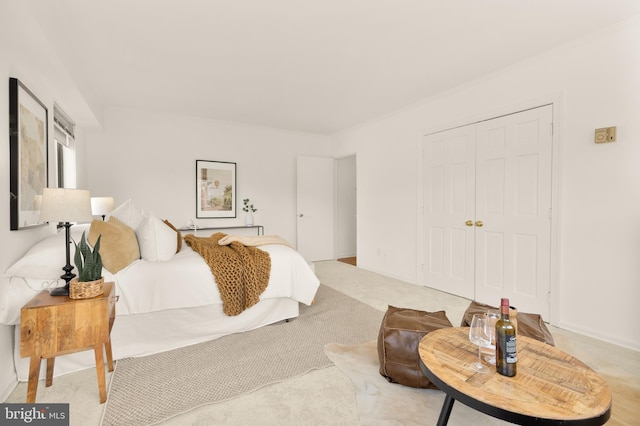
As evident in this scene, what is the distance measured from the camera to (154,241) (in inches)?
101

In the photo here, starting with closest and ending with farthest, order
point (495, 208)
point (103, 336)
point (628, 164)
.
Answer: point (103, 336), point (628, 164), point (495, 208)

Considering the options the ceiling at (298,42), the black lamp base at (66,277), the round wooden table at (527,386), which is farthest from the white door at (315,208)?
the round wooden table at (527,386)

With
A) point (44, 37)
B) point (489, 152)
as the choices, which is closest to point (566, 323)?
point (489, 152)

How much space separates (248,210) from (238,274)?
2.89 meters

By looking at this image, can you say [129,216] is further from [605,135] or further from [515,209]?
[605,135]

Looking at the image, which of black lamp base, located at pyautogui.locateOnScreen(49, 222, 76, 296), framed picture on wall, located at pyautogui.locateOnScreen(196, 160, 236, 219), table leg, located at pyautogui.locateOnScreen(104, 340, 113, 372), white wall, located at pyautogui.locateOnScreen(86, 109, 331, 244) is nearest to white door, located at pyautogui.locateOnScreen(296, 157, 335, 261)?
white wall, located at pyautogui.locateOnScreen(86, 109, 331, 244)

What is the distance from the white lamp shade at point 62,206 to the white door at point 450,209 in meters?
3.64

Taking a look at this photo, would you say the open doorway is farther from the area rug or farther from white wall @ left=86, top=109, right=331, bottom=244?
the area rug

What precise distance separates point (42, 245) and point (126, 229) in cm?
51

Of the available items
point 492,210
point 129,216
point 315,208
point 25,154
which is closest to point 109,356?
point 129,216

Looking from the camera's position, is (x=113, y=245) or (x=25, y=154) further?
(x=113, y=245)

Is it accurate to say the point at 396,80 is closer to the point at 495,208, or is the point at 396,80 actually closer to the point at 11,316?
the point at 495,208

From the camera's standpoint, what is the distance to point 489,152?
3.52 m

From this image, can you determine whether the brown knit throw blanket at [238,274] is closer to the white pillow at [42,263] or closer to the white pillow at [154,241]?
the white pillow at [154,241]
